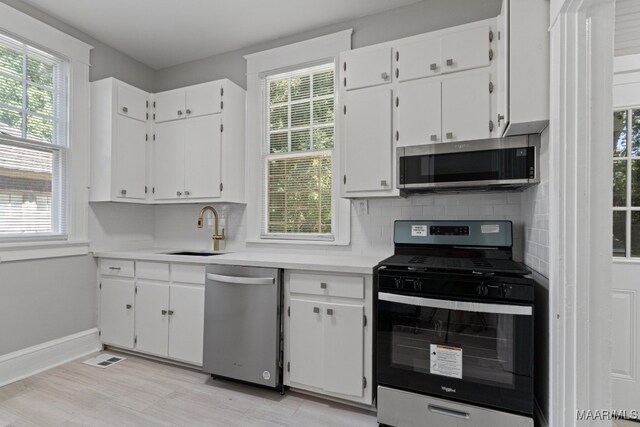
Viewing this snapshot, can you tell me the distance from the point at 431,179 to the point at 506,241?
0.65 m

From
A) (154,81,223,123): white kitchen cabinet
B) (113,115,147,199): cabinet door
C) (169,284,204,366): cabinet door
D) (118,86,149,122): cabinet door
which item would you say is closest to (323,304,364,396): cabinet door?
(169,284,204,366): cabinet door

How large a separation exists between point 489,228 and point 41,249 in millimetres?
3506

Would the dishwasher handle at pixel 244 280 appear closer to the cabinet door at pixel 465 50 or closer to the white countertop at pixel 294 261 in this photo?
the white countertop at pixel 294 261

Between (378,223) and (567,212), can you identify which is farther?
(378,223)

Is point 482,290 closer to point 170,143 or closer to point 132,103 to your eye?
point 170,143

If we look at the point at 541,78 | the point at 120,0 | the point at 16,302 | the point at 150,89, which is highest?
the point at 120,0

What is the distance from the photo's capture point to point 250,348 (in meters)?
2.30

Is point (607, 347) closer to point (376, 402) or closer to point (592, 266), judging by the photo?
point (592, 266)

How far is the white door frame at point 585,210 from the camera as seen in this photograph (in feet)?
4.50

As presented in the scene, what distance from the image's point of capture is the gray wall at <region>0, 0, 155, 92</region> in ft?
8.90

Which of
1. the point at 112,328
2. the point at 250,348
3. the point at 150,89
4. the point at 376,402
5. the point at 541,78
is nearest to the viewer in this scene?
the point at 541,78

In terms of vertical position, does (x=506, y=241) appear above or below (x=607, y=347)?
above

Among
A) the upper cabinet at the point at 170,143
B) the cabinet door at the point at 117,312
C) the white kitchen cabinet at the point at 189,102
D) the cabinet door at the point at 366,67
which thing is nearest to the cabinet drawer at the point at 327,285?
the upper cabinet at the point at 170,143

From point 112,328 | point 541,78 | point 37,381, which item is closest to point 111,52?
point 112,328
